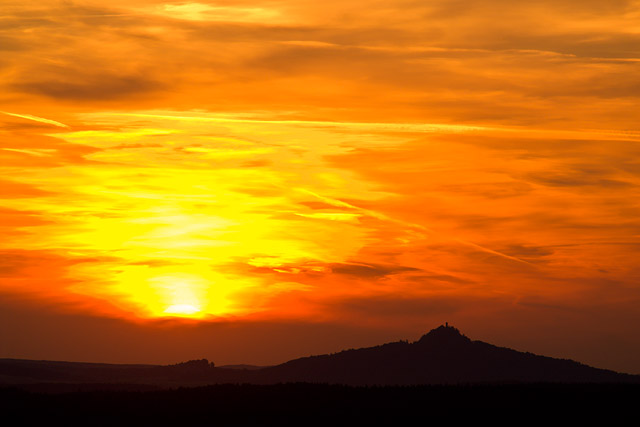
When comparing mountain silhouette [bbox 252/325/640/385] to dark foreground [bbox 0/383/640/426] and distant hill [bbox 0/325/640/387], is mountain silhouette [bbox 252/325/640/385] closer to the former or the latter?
distant hill [bbox 0/325/640/387]

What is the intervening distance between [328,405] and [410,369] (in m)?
45.4

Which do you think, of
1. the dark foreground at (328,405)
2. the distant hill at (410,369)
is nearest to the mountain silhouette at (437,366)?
the distant hill at (410,369)

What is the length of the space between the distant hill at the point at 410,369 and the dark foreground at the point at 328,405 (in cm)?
3706

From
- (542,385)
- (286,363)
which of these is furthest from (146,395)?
(286,363)

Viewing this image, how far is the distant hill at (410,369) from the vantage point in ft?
308

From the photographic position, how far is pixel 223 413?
49.8 m

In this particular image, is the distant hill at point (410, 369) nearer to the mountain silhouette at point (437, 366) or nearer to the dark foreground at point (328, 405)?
the mountain silhouette at point (437, 366)

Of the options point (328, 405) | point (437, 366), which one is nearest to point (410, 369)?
point (437, 366)

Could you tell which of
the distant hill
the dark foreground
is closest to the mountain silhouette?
the distant hill

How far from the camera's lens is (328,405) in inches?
2024

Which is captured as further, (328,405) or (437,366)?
(437,366)

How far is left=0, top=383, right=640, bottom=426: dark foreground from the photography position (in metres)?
48.2

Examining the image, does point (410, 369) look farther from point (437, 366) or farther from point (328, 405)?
point (328, 405)

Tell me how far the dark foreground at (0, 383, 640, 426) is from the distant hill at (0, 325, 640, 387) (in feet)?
122
